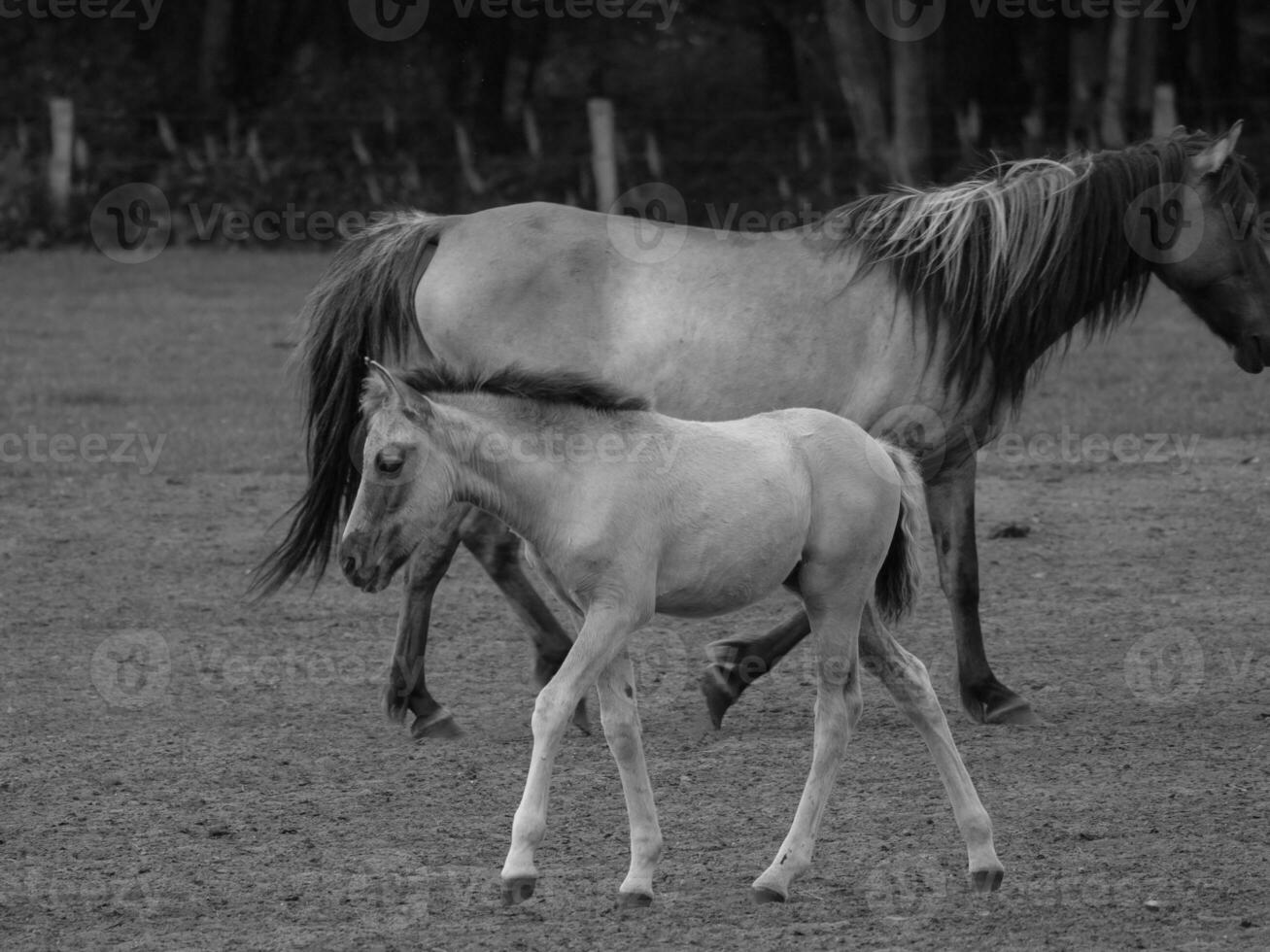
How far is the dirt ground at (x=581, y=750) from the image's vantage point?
427 cm

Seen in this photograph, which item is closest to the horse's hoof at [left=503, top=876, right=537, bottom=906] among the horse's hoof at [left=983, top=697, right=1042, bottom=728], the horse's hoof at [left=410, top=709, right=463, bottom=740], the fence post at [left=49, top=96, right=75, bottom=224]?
the horse's hoof at [left=410, top=709, right=463, bottom=740]

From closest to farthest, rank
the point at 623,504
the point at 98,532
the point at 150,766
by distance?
the point at 623,504, the point at 150,766, the point at 98,532

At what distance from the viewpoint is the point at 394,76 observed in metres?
26.1

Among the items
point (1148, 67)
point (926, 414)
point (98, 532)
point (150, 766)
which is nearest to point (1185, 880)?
point (926, 414)

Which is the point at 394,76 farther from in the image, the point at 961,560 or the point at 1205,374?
the point at 961,560

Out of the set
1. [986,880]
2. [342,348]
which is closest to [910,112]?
[342,348]

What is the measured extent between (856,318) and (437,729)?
6.72ft

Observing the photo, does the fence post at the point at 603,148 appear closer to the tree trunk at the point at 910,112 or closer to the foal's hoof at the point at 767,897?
the tree trunk at the point at 910,112

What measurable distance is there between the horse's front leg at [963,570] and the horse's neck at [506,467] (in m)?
2.34

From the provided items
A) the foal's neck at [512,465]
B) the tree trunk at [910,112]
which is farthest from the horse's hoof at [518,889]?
the tree trunk at [910,112]

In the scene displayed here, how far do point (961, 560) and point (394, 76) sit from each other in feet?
70.2

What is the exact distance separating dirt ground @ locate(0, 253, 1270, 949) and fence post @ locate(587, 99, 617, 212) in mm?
10332

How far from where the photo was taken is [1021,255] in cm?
613

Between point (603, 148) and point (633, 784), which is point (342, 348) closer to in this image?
point (633, 784)
